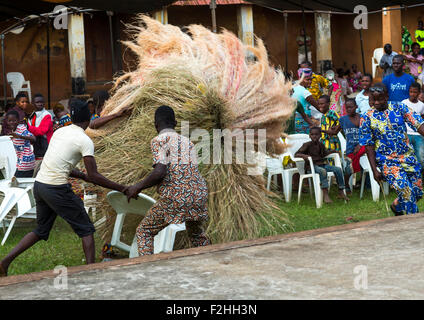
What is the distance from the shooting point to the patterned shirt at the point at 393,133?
6336mm

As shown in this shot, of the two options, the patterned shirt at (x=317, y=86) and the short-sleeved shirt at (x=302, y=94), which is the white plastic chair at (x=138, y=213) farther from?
the patterned shirt at (x=317, y=86)

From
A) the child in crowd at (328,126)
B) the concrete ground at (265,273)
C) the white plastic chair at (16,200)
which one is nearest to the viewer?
the concrete ground at (265,273)

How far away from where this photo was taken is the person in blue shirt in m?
10.1

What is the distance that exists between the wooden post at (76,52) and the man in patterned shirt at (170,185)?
12341 millimetres

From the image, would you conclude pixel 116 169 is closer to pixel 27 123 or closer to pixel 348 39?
pixel 27 123

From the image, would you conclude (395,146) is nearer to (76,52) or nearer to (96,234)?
(96,234)

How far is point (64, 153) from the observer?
17.5 ft

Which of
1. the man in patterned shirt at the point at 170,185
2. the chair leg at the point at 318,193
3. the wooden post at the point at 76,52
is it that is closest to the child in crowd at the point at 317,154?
the chair leg at the point at 318,193

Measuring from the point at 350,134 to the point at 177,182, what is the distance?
166 inches

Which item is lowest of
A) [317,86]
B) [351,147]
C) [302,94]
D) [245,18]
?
[351,147]

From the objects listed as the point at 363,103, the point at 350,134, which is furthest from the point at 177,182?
the point at 363,103

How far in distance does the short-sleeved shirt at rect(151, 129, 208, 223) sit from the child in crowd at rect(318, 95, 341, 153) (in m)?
4.03

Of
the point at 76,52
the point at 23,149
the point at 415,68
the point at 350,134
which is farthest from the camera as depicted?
the point at 76,52

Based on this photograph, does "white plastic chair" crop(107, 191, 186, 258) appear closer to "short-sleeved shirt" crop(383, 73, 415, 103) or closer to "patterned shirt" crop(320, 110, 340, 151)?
"patterned shirt" crop(320, 110, 340, 151)
